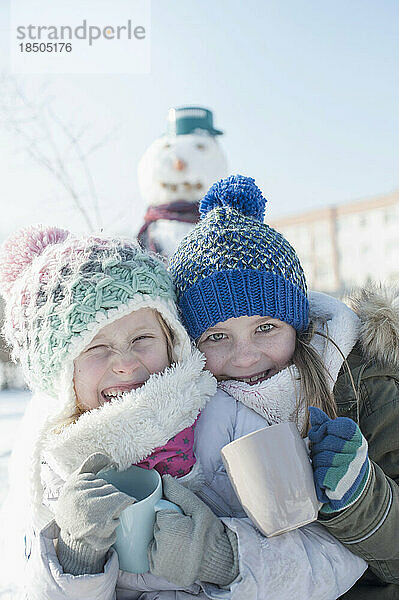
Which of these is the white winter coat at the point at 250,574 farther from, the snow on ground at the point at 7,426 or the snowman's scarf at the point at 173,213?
Answer: the snowman's scarf at the point at 173,213

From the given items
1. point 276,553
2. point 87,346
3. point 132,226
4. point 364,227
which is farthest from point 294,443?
point 364,227

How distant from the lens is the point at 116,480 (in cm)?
112

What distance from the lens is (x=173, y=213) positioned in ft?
13.9

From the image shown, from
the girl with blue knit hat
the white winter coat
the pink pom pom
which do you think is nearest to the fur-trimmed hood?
the girl with blue knit hat

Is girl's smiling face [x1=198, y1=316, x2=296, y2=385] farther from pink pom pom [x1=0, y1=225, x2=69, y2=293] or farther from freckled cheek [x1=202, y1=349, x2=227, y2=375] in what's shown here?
pink pom pom [x1=0, y1=225, x2=69, y2=293]

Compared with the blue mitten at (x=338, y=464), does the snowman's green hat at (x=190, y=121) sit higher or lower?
higher

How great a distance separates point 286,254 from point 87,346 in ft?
1.78

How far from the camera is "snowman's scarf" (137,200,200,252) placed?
4.17 metres

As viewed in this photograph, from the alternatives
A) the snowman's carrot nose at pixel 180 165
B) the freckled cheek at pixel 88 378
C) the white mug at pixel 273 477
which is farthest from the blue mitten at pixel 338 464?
the snowman's carrot nose at pixel 180 165

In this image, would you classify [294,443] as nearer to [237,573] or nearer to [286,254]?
[237,573]

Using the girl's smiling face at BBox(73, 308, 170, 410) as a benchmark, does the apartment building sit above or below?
below

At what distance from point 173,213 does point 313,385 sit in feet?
10.1

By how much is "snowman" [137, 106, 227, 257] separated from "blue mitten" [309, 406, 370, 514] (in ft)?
10.3

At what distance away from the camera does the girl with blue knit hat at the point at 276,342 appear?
51.7 inches
